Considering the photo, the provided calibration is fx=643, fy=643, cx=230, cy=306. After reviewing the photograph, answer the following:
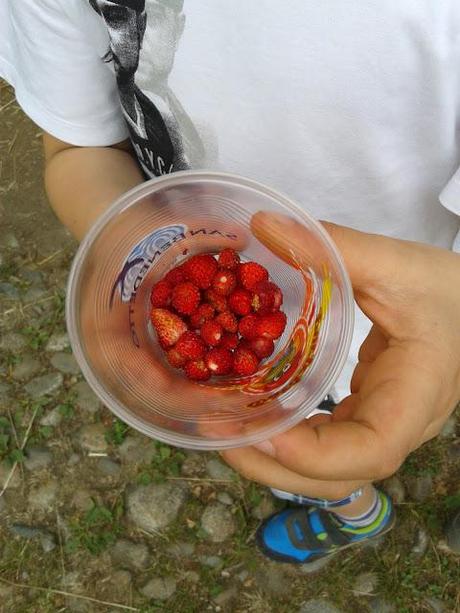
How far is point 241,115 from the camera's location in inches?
29.5

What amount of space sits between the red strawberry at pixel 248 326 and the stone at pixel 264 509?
0.75 meters

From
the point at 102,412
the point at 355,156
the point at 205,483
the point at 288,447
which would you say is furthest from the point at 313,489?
the point at 102,412

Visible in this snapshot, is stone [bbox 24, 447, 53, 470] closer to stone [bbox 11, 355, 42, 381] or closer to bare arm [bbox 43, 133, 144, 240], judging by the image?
stone [bbox 11, 355, 42, 381]

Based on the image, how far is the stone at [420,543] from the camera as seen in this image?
1.43 m

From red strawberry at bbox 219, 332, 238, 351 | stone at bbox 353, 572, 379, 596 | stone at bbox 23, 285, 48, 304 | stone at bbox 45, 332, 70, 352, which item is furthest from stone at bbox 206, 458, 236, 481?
red strawberry at bbox 219, 332, 238, 351

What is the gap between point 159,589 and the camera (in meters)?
1.38

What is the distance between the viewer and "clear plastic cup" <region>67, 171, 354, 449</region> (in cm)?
67

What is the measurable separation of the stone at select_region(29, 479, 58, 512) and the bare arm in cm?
72

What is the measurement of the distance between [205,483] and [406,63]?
3.47ft

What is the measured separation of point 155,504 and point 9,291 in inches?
25.3

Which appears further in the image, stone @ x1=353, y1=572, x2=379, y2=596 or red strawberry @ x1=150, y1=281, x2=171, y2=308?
stone @ x1=353, y1=572, x2=379, y2=596

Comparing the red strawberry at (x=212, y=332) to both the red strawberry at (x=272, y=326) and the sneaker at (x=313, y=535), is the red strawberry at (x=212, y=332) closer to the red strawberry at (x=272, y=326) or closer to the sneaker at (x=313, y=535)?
the red strawberry at (x=272, y=326)

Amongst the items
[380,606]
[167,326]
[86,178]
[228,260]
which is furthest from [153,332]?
[380,606]

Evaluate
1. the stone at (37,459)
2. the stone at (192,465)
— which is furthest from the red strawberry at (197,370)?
the stone at (37,459)
